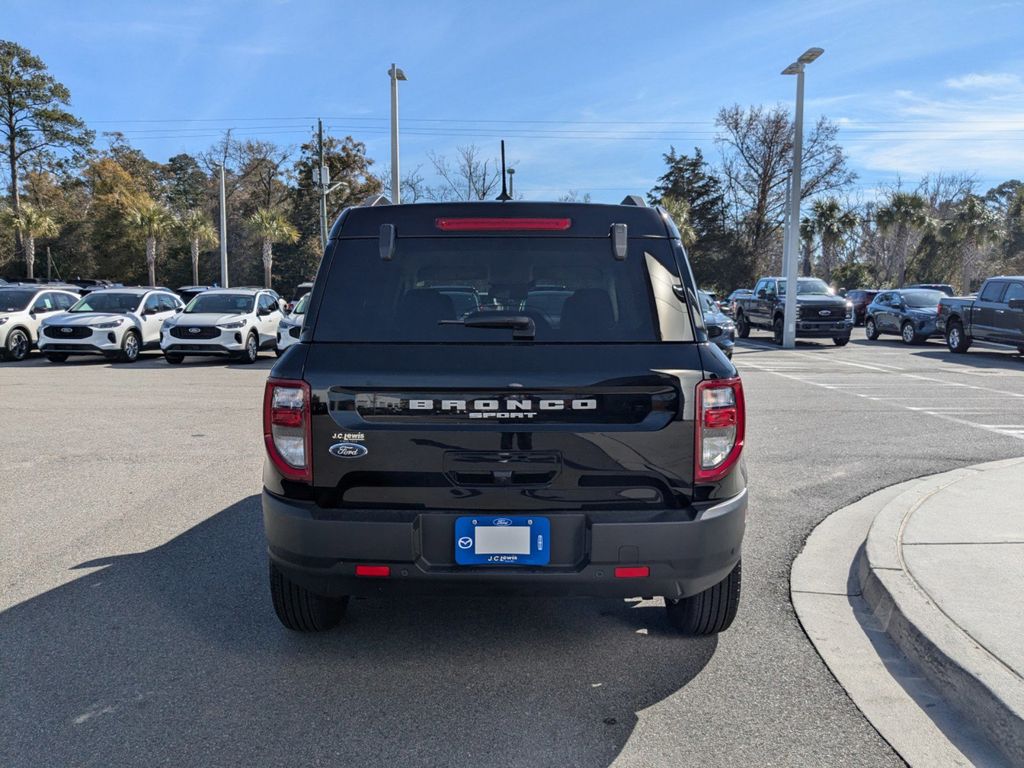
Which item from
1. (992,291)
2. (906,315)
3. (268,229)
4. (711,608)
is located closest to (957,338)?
(992,291)

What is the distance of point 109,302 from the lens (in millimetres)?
19328

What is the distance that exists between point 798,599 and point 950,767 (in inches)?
63.7

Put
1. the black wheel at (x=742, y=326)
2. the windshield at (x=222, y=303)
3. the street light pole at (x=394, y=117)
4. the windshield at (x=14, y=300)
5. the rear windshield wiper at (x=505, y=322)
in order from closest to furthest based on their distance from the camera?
1. the rear windshield wiper at (x=505, y=322)
2. the windshield at (x=14, y=300)
3. the windshield at (x=222, y=303)
4. the street light pole at (x=394, y=117)
5. the black wheel at (x=742, y=326)

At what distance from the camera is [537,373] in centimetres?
318

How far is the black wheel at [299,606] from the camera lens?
3693 mm

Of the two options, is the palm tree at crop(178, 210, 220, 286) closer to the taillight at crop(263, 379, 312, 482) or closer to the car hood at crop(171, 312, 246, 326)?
the car hood at crop(171, 312, 246, 326)

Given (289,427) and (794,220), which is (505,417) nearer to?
(289,427)

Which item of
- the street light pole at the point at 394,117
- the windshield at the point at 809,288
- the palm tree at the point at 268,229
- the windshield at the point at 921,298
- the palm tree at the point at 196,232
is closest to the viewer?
the windshield at the point at 809,288

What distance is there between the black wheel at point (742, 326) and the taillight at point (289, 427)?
26.8 meters

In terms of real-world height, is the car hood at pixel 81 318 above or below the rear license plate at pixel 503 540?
above

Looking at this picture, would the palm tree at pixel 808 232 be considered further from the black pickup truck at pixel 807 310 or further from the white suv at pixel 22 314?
the white suv at pixel 22 314

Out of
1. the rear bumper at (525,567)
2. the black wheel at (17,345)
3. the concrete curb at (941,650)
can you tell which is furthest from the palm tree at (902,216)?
the rear bumper at (525,567)

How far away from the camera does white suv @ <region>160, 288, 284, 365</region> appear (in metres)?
17.7

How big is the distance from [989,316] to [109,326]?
19.9 m
